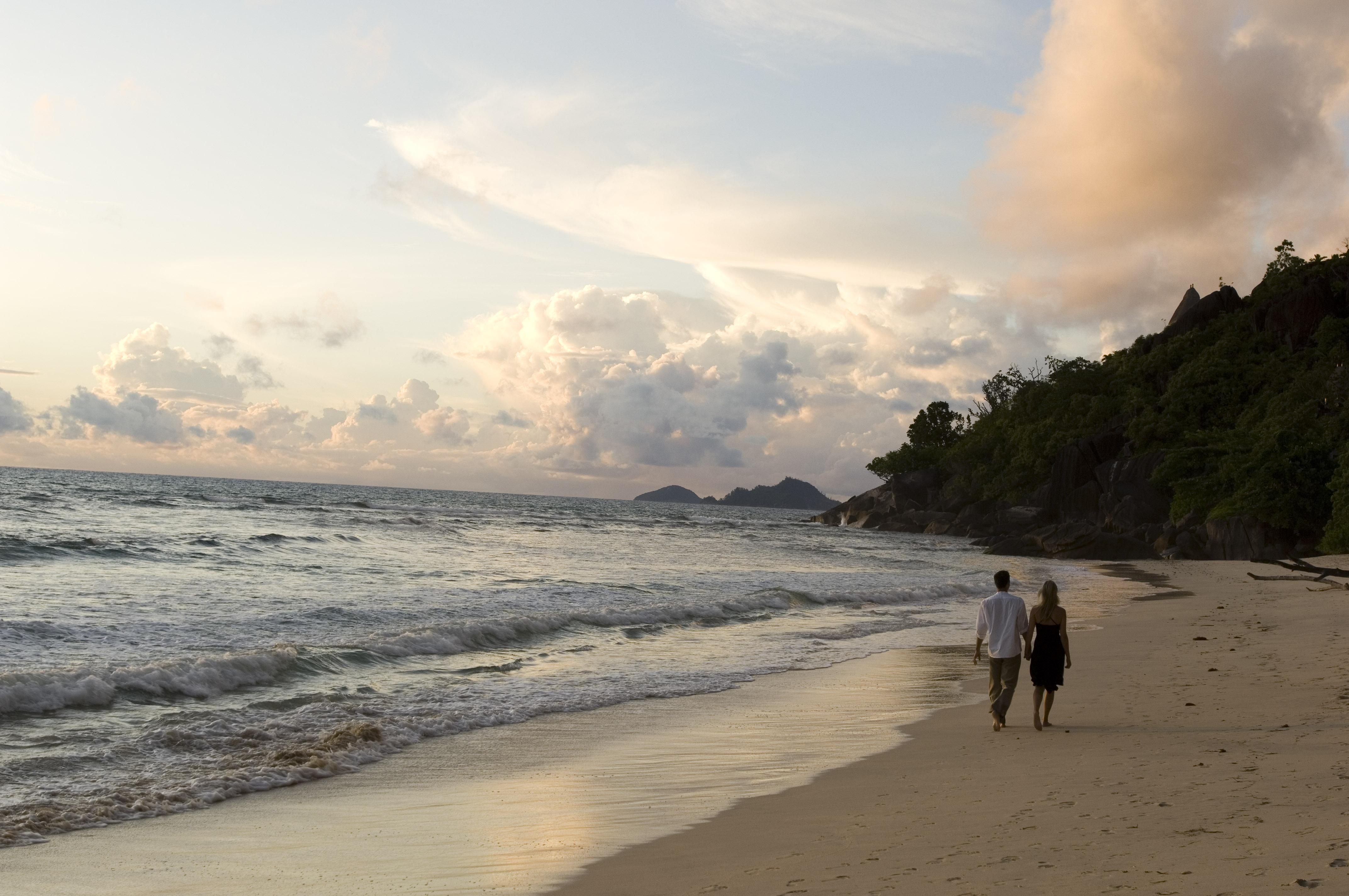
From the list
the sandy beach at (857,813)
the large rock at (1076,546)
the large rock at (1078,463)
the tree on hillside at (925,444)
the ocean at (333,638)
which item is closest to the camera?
the sandy beach at (857,813)

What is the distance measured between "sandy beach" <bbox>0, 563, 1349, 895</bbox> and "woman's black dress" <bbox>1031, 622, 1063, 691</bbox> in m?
0.44

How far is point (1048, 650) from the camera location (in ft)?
31.2

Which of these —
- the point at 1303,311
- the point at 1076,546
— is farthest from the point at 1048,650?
the point at 1303,311

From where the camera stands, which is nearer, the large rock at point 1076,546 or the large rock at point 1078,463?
the large rock at point 1076,546

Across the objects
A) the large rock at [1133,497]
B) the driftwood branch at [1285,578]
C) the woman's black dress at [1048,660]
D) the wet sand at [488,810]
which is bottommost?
the wet sand at [488,810]

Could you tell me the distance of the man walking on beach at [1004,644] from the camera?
9484 mm

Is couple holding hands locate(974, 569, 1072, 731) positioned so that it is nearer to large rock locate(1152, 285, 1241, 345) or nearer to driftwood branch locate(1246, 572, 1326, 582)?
driftwood branch locate(1246, 572, 1326, 582)

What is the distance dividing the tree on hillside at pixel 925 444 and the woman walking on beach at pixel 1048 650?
9453 centimetres

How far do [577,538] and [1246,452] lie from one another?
33.5 metres

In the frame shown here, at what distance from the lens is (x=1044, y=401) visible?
274 feet

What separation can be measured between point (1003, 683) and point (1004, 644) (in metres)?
0.40

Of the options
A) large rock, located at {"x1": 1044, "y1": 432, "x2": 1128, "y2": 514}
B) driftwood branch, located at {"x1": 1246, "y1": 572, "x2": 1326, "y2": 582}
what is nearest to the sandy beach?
driftwood branch, located at {"x1": 1246, "y1": 572, "x2": 1326, "y2": 582}

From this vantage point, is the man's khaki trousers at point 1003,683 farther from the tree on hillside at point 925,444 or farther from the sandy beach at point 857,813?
the tree on hillside at point 925,444

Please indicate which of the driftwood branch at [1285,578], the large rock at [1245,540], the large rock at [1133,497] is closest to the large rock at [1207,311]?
the large rock at [1133,497]
